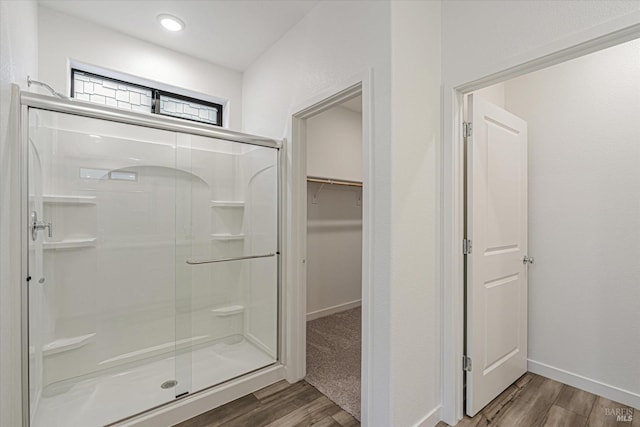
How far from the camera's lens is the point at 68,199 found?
1.99 metres

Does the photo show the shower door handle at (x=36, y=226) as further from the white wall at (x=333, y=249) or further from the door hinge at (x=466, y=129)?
the door hinge at (x=466, y=129)

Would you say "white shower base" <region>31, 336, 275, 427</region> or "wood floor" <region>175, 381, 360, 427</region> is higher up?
"white shower base" <region>31, 336, 275, 427</region>

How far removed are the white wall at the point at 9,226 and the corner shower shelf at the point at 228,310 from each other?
4.00 feet

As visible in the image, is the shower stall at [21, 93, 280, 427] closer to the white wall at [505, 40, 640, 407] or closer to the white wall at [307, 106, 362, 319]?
the white wall at [307, 106, 362, 319]

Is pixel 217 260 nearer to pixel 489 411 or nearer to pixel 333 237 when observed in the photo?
pixel 333 237

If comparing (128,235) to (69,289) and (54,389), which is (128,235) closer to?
(69,289)

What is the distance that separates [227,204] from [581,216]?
2.66 m

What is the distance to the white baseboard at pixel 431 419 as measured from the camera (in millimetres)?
1699

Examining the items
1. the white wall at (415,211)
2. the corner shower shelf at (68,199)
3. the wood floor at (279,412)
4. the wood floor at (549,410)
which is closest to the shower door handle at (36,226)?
the corner shower shelf at (68,199)

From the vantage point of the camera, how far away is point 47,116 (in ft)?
5.60

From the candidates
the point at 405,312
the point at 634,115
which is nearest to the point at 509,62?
the point at 634,115

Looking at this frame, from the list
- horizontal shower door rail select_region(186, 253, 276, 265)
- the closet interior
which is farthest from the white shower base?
the closet interior

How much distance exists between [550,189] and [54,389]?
3780mm

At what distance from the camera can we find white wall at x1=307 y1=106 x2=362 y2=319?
3564mm
